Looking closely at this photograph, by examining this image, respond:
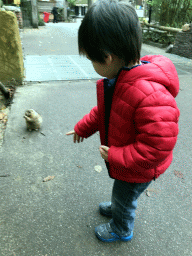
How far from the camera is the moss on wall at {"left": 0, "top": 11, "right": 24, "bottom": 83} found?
12.7 ft

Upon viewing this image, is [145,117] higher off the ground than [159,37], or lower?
higher

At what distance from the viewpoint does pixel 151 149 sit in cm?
105

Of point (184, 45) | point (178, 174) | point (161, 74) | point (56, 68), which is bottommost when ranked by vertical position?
point (178, 174)

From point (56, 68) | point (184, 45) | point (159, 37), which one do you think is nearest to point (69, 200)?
point (56, 68)

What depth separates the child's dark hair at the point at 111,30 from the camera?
98 cm

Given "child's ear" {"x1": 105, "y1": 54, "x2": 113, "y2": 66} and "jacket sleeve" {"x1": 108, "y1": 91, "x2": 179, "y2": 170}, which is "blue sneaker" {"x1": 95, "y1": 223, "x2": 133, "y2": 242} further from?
"child's ear" {"x1": 105, "y1": 54, "x2": 113, "y2": 66}

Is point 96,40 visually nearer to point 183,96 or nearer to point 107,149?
point 107,149

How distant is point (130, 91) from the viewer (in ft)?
3.57

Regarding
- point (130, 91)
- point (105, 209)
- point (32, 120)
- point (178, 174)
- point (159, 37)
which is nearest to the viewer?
point (130, 91)

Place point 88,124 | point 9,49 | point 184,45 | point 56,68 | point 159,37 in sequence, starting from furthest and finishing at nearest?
point 159,37 → point 184,45 → point 56,68 → point 9,49 → point 88,124

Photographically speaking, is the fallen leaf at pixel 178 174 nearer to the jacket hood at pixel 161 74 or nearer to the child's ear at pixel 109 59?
the jacket hood at pixel 161 74

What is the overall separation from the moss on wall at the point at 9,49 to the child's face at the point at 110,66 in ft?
11.5

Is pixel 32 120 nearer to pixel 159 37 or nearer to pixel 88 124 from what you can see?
pixel 88 124

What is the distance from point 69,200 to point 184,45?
8268 millimetres
